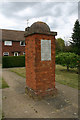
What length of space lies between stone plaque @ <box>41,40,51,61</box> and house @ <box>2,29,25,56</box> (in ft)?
61.1

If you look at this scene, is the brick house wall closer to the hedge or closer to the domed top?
the hedge

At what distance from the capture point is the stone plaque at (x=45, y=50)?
4.58 m

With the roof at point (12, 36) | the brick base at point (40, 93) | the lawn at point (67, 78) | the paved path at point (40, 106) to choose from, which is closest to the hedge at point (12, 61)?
the lawn at point (67, 78)

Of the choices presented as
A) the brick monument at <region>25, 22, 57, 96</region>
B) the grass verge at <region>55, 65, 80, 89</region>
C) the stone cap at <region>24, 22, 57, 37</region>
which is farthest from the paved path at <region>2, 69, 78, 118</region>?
the stone cap at <region>24, 22, 57, 37</region>

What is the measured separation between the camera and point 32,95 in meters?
4.63

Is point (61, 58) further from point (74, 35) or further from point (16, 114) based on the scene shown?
point (74, 35)

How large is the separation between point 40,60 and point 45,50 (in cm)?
47

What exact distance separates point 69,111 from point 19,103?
1814mm

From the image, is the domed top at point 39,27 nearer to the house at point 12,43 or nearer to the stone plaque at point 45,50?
the stone plaque at point 45,50

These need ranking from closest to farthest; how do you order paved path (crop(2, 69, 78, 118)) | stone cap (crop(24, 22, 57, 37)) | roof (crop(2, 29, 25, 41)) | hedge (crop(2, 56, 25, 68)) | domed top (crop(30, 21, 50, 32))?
paved path (crop(2, 69, 78, 118)), stone cap (crop(24, 22, 57, 37)), domed top (crop(30, 21, 50, 32)), hedge (crop(2, 56, 25, 68)), roof (crop(2, 29, 25, 41))

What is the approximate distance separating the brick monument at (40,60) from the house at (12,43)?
60.4ft

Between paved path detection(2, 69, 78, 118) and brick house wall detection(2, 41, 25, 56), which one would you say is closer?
paved path detection(2, 69, 78, 118)

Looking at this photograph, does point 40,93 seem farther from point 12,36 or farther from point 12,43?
point 12,36

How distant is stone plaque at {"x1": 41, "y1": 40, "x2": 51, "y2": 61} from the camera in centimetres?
458
